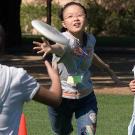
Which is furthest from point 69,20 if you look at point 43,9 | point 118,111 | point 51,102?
Answer: point 43,9

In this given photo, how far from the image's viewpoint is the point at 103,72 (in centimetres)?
1775

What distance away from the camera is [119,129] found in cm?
998

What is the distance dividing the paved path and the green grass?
113 centimetres

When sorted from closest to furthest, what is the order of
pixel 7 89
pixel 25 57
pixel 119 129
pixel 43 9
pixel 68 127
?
pixel 7 89, pixel 68 127, pixel 119 129, pixel 25 57, pixel 43 9

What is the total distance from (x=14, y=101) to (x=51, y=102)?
0.72 feet

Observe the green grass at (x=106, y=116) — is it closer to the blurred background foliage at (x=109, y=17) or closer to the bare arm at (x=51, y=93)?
the bare arm at (x=51, y=93)

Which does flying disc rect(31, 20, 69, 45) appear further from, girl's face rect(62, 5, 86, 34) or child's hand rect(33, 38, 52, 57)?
girl's face rect(62, 5, 86, 34)

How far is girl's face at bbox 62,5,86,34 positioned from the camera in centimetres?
655

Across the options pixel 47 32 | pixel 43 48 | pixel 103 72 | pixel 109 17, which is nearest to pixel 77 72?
pixel 43 48

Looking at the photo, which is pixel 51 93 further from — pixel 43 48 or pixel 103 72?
pixel 103 72

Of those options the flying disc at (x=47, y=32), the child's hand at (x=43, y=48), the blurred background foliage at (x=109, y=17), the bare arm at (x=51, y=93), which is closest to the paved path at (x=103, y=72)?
the child's hand at (x=43, y=48)

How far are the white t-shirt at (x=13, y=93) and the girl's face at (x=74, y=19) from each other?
2681 mm

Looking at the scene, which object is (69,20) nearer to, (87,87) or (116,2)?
(87,87)

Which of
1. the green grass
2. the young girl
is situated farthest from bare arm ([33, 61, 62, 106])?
the green grass
